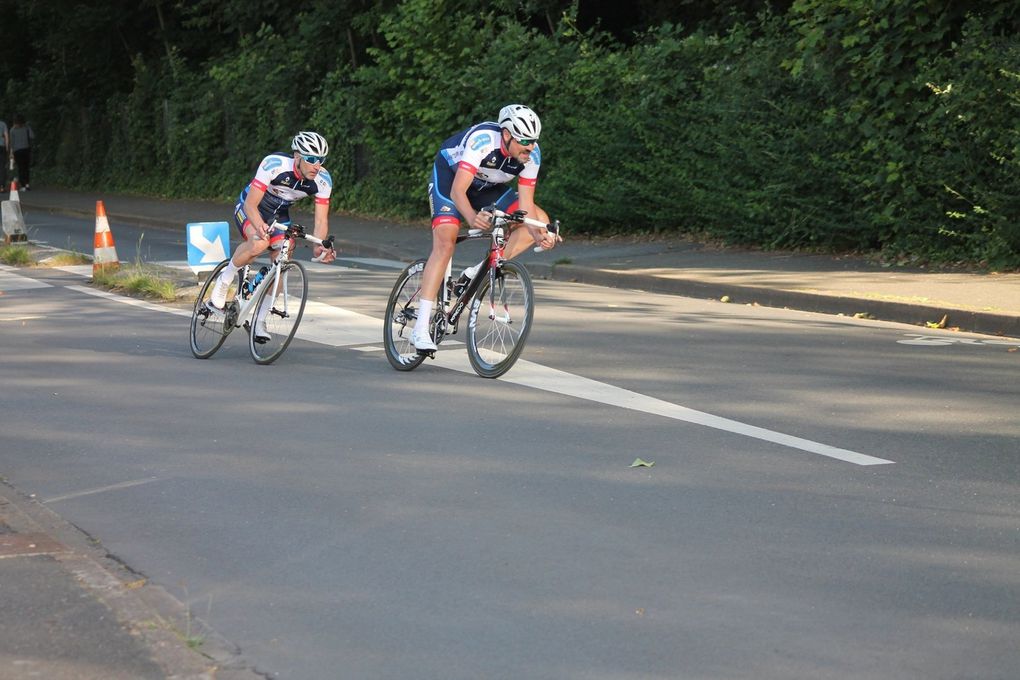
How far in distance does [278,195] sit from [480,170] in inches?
73.4

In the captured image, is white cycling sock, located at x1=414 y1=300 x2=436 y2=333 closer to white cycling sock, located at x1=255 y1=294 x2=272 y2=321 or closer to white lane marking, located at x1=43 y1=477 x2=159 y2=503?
white cycling sock, located at x1=255 y1=294 x2=272 y2=321

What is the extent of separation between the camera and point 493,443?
25.1 feet

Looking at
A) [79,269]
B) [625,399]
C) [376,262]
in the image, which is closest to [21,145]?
[376,262]

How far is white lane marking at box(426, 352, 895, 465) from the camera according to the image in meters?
7.38

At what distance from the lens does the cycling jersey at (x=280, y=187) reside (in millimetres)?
10320

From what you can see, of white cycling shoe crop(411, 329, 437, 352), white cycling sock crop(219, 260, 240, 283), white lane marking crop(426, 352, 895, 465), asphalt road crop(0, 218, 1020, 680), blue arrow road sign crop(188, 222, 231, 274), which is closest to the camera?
asphalt road crop(0, 218, 1020, 680)

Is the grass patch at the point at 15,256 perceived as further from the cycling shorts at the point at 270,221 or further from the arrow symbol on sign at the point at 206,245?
the cycling shorts at the point at 270,221

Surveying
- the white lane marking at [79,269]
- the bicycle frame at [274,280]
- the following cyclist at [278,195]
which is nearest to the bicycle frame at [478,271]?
the following cyclist at [278,195]

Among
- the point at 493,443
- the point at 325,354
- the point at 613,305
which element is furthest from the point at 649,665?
the point at 613,305

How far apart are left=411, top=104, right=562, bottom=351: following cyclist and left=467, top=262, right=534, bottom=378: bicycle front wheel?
23cm

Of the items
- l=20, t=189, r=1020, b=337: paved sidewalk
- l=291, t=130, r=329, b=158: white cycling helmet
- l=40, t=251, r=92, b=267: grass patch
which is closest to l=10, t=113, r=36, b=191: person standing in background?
l=20, t=189, r=1020, b=337: paved sidewalk

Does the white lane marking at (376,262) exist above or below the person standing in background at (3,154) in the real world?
below

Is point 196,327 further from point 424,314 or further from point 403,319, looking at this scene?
point 424,314

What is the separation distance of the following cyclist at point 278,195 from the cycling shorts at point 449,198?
0.85 m
